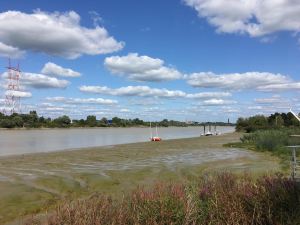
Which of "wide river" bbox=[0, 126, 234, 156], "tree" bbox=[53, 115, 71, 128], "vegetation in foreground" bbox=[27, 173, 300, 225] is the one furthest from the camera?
"tree" bbox=[53, 115, 71, 128]

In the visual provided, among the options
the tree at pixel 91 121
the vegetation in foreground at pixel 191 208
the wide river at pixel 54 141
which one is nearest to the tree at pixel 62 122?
the tree at pixel 91 121

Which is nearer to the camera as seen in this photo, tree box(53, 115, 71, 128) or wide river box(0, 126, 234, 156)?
wide river box(0, 126, 234, 156)

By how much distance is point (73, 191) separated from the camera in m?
15.5

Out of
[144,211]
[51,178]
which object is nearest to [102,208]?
[144,211]

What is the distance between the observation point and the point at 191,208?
6168 mm

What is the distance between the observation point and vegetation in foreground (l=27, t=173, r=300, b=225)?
5.65m

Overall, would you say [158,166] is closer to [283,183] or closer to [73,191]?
[73,191]

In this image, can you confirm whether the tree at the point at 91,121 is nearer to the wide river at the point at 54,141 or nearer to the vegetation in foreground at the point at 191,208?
the wide river at the point at 54,141

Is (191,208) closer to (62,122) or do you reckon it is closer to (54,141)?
(54,141)

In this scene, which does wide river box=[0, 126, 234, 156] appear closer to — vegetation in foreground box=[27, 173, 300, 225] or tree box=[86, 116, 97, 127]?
vegetation in foreground box=[27, 173, 300, 225]

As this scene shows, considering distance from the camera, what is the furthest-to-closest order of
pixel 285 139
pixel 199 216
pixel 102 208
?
pixel 285 139
pixel 199 216
pixel 102 208

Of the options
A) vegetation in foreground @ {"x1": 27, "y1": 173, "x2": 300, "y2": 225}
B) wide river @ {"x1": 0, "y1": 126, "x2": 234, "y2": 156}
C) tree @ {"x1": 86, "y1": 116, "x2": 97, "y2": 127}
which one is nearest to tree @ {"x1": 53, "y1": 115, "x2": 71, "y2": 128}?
tree @ {"x1": 86, "y1": 116, "x2": 97, "y2": 127}

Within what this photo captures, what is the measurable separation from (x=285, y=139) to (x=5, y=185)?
25970mm

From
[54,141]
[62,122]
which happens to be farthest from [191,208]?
[62,122]
